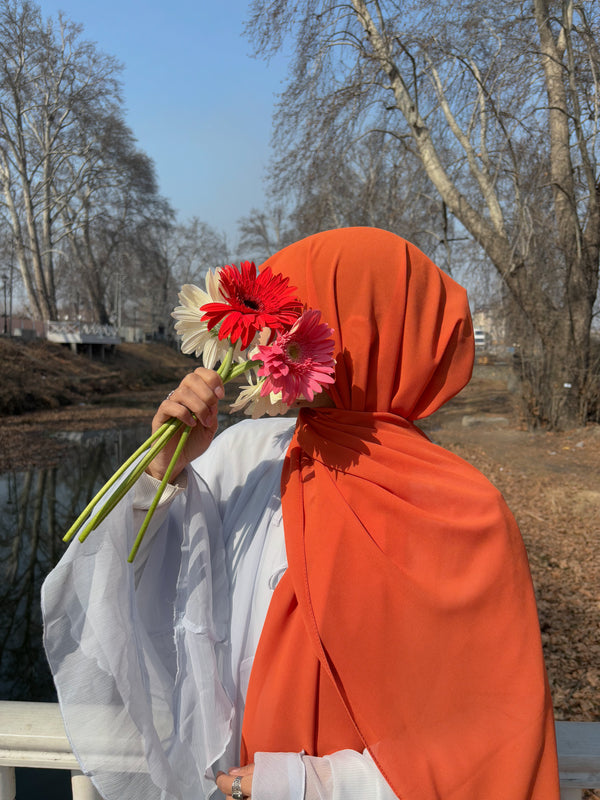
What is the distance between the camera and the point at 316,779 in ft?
3.62

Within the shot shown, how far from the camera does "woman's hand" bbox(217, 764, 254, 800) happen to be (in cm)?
112

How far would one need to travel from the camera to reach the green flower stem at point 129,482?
112cm

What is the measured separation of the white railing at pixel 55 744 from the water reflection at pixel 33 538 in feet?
8.09

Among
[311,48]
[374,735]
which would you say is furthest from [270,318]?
[311,48]

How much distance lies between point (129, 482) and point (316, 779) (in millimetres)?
653

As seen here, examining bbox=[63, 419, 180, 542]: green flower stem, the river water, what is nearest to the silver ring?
bbox=[63, 419, 180, 542]: green flower stem

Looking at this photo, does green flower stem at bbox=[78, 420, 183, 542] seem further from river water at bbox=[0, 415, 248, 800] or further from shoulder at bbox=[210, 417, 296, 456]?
river water at bbox=[0, 415, 248, 800]

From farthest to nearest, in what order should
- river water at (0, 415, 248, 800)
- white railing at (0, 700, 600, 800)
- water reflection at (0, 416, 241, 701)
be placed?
water reflection at (0, 416, 241, 701), river water at (0, 415, 248, 800), white railing at (0, 700, 600, 800)

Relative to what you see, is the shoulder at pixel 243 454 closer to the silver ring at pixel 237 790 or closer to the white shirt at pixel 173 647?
the white shirt at pixel 173 647

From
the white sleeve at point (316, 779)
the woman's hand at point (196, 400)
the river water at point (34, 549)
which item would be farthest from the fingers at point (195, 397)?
the river water at point (34, 549)

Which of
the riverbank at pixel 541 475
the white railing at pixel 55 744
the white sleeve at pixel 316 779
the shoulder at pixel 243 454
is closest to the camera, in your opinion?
the white sleeve at pixel 316 779

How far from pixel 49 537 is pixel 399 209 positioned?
9383 millimetres

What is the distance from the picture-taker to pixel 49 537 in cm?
589

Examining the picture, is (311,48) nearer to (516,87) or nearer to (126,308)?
(516,87)
